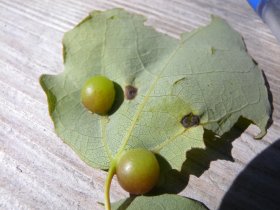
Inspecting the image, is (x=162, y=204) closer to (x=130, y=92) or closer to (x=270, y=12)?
(x=130, y=92)

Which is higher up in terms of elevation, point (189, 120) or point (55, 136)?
point (189, 120)

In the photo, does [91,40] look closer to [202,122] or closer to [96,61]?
[96,61]

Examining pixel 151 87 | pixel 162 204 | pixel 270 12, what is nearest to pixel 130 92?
pixel 151 87

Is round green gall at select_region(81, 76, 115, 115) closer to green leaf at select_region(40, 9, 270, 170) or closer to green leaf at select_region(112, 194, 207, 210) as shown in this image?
green leaf at select_region(40, 9, 270, 170)

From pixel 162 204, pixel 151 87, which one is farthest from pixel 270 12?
pixel 162 204

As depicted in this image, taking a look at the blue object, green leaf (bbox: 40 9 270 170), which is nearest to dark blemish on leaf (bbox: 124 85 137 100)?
green leaf (bbox: 40 9 270 170)

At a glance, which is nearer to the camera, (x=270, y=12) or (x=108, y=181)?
(x=108, y=181)

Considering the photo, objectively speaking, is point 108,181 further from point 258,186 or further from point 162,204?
point 258,186
